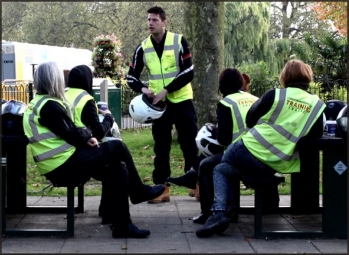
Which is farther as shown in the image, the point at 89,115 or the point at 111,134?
the point at 111,134

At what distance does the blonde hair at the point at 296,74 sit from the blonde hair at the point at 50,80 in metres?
1.97

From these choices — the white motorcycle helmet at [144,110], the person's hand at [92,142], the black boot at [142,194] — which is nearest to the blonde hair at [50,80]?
the person's hand at [92,142]

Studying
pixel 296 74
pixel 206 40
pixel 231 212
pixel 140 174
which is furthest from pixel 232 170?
pixel 206 40

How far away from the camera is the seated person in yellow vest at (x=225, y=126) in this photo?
6652mm

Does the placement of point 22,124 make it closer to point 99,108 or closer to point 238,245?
point 99,108

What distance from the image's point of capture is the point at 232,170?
21.3 feet

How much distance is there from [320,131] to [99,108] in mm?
2147

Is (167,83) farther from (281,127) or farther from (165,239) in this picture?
(165,239)

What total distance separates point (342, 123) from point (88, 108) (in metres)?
2.25

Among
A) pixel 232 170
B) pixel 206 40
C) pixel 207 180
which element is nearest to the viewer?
pixel 232 170

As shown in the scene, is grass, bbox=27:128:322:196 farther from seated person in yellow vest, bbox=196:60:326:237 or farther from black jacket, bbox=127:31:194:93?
seated person in yellow vest, bbox=196:60:326:237

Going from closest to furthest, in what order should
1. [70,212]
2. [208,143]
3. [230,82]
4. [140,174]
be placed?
1. [70,212]
2. [230,82]
3. [208,143]
4. [140,174]

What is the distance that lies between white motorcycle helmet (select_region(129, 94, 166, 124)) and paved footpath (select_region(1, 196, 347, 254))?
1.00m

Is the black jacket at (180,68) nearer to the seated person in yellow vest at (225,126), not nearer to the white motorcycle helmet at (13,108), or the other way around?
the seated person in yellow vest at (225,126)
